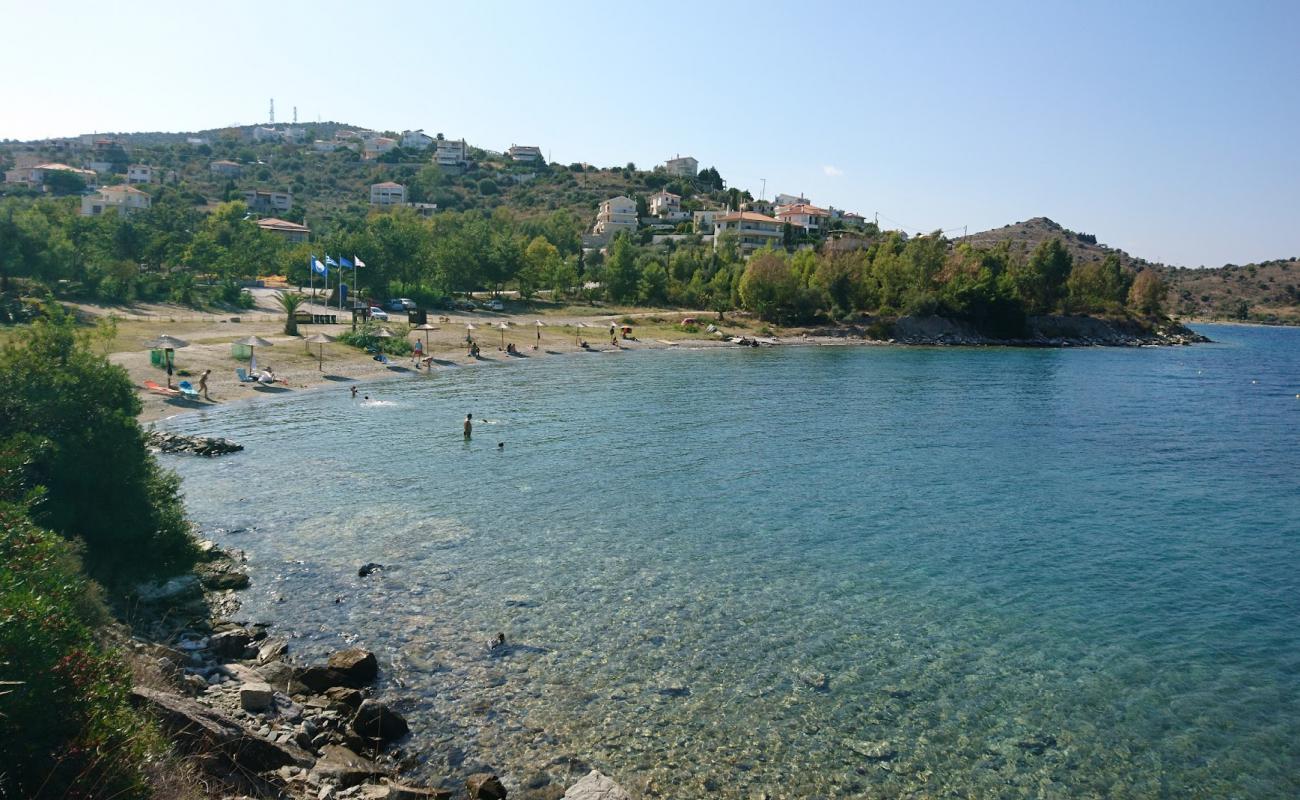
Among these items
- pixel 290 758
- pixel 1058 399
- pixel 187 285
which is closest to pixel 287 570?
pixel 290 758

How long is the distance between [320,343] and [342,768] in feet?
180

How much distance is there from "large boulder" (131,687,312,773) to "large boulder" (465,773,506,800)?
9.21 feet

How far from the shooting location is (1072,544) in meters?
29.0

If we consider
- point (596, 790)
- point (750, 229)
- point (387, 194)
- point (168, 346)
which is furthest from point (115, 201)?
point (596, 790)

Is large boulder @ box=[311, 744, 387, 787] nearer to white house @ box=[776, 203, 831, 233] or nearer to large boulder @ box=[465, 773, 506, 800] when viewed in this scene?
large boulder @ box=[465, 773, 506, 800]

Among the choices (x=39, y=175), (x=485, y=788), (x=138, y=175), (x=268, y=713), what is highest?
(x=138, y=175)

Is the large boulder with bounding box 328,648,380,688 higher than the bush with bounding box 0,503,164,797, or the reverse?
the bush with bounding box 0,503,164,797

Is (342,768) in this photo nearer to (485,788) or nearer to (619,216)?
(485,788)

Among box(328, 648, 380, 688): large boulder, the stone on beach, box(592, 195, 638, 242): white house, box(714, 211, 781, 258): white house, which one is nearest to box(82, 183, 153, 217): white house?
box(592, 195, 638, 242): white house

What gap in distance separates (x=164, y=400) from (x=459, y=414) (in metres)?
16.9

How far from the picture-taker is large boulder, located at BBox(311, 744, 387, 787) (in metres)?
13.8

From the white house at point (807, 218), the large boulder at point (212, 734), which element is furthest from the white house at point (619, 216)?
the large boulder at point (212, 734)

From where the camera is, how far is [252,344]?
61.2m

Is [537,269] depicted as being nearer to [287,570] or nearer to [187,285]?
[187,285]
